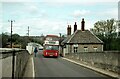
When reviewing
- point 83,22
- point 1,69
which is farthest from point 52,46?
point 1,69

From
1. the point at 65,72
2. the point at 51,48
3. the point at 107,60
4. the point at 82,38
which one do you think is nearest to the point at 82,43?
the point at 82,38

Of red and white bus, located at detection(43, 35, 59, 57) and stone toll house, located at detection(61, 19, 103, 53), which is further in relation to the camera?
stone toll house, located at detection(61, 19, 103, 53)

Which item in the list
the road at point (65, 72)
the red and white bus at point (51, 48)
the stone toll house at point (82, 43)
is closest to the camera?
the road at point (65, 72)

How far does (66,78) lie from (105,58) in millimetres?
7317

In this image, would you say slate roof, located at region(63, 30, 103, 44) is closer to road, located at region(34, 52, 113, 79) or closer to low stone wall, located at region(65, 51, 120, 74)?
Result: low stone wall, located at region(65, 51, 120, 74)

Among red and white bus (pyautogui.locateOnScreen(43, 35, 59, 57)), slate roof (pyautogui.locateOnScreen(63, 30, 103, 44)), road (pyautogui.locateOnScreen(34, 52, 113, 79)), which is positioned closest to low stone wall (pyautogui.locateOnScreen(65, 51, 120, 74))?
road (pyautogui.locateOnScreen(34, 52, 113, 79))

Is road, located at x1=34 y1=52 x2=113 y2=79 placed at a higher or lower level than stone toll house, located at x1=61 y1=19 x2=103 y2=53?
lower

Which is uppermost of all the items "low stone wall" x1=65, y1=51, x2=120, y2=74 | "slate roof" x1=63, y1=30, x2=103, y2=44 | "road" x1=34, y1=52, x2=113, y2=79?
"slate roof" x1=63, y1=30, x2=103, y2=44

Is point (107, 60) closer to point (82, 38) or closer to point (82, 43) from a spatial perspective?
point (82, 43)

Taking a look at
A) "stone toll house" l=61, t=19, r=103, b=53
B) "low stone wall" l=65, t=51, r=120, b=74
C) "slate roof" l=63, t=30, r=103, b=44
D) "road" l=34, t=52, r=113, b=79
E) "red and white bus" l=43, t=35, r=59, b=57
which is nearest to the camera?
"road" l=34, t=52, r=113, b=79

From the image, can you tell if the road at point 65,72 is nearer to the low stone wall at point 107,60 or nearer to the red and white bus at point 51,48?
the low stone wall at point 107,60

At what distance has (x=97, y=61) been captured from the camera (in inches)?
1142

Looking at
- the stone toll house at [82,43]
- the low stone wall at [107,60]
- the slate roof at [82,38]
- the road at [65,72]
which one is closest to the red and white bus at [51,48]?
the stone toll house at [82,43]

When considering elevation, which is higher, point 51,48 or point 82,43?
point 82,43
